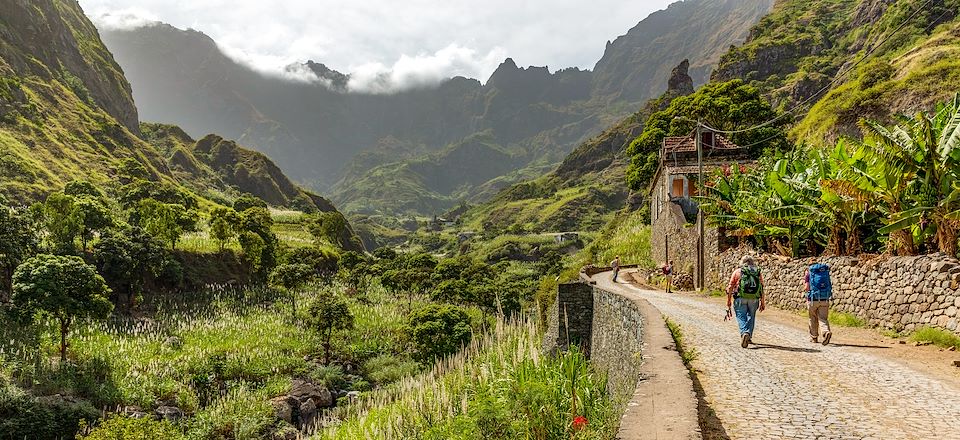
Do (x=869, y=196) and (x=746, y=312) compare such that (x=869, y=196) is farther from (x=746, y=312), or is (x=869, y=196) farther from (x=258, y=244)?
(x=258, y=244)

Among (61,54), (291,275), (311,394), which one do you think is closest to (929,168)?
(311,394)

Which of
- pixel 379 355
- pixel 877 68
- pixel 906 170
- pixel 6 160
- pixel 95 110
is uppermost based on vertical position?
pixel 95 110

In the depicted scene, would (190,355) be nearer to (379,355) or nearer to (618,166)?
(379,355)

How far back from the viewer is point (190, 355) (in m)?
29.2

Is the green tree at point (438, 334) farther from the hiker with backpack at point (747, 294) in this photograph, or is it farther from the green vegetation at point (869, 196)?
the hiker with backpack at point (747, 294)

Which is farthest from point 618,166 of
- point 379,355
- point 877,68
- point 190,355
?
point 190,355

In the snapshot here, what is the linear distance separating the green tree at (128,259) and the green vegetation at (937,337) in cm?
4141

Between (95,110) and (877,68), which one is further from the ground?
(95,110)

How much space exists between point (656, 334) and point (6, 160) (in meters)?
69.2

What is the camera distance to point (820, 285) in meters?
9.34

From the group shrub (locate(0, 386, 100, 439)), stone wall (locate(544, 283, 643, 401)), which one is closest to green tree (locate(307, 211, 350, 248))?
shrub (locate(0, 386, 100, 439))

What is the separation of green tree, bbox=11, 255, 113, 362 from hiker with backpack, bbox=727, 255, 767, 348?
93.2 ft

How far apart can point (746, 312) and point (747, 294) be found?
1.32 ft

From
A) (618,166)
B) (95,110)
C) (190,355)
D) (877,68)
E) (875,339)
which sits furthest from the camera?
(618,166)
